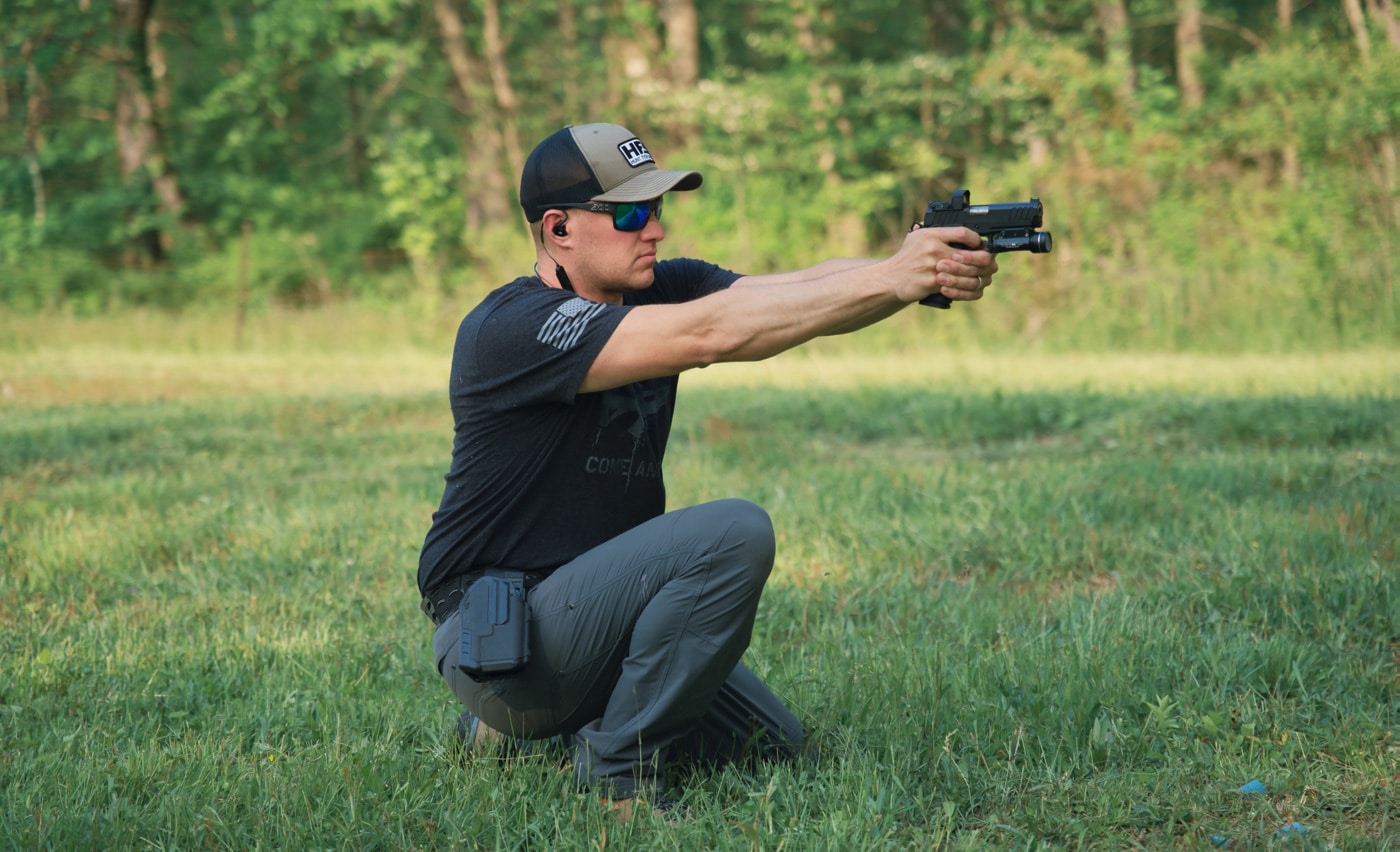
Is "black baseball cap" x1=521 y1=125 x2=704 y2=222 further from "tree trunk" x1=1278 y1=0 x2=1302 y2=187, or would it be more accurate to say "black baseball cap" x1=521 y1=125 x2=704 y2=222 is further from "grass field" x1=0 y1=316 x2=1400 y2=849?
"tree trunk" x1=1278 y1=0 x2=1302 y2=187

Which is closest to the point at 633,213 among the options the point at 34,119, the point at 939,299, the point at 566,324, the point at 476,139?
the point at 566,324

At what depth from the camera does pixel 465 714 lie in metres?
3.94

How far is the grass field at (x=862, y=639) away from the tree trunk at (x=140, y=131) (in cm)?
Answer: 1764

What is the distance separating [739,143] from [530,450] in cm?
2022

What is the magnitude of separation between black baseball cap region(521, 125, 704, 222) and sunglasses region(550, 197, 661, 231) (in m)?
0.01

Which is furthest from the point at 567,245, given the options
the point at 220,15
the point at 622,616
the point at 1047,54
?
the point at 220,15

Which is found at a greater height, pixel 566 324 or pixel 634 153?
pixel 634 153

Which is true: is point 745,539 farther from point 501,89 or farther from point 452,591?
point 501,89

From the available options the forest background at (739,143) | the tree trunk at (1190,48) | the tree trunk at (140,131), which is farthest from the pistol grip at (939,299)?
the tree trunk at (140,131)

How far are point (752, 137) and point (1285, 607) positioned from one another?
20.1 meters

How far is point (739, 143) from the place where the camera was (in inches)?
909

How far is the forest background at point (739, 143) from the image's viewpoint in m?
16.3

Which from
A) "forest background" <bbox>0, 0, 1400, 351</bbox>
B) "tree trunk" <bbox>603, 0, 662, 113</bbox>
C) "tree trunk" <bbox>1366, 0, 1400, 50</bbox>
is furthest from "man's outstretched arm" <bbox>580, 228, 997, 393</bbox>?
"tree trunk" <bbox>603, 0, 662, 113</bbox>

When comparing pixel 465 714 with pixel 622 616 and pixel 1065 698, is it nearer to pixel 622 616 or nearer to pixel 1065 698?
pixel 622 616
